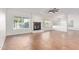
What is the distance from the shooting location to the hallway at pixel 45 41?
7.84 ft

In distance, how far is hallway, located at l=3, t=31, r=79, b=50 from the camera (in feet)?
7.84

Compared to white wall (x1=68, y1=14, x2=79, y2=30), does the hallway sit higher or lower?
lower

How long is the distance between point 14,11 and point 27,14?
0.29m

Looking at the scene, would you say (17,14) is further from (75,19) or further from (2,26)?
(75,19)

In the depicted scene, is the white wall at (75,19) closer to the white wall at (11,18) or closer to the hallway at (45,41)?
the hallway at (45,41)

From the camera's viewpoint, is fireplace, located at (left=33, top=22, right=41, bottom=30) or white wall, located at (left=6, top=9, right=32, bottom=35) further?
fireplace, located at (left=33, top=22, right=41, bottom=30)

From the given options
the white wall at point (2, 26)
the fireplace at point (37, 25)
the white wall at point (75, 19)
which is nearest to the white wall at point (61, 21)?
the white wall at point (75, 19)

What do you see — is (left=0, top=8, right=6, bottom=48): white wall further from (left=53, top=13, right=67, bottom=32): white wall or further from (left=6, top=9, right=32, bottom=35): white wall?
(left=53, top=13, right=67, bottom=32): white wall

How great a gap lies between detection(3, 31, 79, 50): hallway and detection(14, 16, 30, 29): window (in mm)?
214

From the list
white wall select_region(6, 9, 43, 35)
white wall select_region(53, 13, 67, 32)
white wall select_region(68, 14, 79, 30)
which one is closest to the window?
white wall select_region(6, 9, 43, 35)

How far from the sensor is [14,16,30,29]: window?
8.08 ft

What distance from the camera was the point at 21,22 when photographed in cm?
252

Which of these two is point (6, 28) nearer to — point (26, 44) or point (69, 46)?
point (26, 44)
